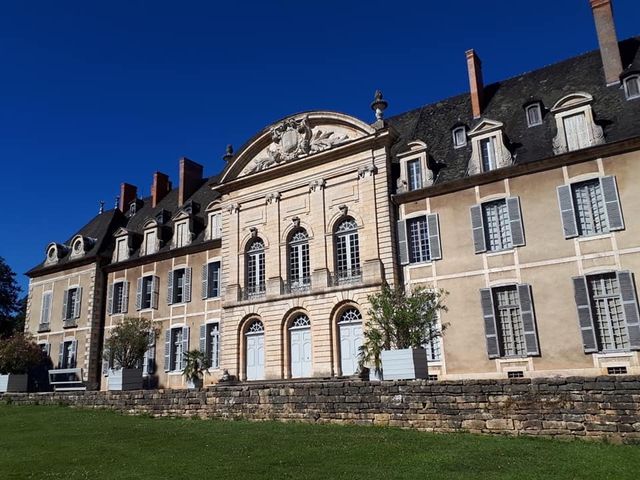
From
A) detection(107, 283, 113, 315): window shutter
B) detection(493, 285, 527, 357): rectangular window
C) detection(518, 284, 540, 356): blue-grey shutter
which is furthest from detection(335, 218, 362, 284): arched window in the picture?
detection(107, 283, 113, 315): window shutter

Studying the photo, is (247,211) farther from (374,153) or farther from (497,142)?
(497,142)

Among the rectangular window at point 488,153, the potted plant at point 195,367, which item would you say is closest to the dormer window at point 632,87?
the rectangular window at point 488,153

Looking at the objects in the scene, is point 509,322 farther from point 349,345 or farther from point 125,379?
point 125,379

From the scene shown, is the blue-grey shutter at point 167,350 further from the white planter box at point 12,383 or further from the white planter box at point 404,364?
the white planter box at point 404,364

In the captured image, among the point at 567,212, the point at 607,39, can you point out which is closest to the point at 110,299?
the point at 567,212

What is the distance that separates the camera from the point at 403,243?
17.3 metres

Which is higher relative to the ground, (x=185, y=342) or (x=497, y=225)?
(x=497, y=225)

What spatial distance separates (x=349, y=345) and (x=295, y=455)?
903 cm

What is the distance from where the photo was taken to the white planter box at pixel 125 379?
18.4 m

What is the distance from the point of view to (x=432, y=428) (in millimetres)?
10547

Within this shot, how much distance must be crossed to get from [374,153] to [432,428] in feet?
33.3

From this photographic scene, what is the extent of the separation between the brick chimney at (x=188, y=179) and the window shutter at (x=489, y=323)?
15695mm

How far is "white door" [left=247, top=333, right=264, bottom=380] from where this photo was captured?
19.2 meters

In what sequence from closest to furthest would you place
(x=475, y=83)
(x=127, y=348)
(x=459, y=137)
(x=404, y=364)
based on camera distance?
(x=404, y=364) < (x=459, y=137) < (x=475, y=83) < (x=127, y=348)
